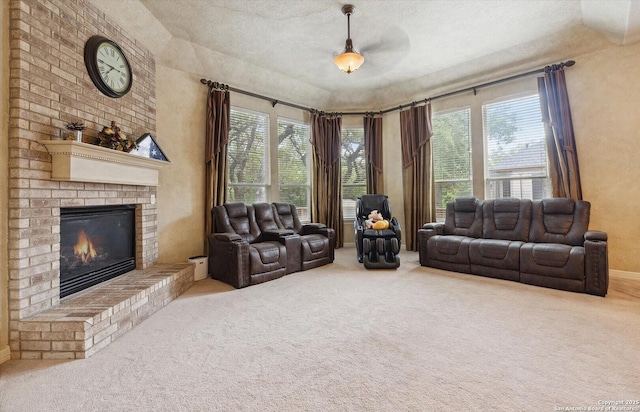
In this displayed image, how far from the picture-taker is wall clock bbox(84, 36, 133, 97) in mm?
2670

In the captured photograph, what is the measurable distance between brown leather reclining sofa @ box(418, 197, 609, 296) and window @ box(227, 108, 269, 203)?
286 cm

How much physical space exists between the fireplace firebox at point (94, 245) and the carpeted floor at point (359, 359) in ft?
2.35

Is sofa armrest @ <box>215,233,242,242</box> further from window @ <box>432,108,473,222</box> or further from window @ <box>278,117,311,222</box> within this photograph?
window @ <box>432,108,473,222</box>

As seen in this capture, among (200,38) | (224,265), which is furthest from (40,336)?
(200,38)

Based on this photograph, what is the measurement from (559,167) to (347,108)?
3.73m

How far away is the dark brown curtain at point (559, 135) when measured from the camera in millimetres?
3824

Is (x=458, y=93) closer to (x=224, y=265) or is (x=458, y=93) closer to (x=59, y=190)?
(x=224, y=265)

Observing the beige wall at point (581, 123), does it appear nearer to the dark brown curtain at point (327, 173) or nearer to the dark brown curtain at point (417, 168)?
the dark brown curtain at point (417, 168)

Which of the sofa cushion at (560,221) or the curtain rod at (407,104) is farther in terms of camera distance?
the curtain rod at (407,104)

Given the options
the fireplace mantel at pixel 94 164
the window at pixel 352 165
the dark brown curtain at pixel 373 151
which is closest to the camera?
the fireplace mantel at pixel 94 164

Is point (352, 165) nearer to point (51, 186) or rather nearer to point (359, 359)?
point (359, 359)

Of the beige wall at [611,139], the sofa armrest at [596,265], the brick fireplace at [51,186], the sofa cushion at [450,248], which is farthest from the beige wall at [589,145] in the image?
the sofa cushion at [450,248]

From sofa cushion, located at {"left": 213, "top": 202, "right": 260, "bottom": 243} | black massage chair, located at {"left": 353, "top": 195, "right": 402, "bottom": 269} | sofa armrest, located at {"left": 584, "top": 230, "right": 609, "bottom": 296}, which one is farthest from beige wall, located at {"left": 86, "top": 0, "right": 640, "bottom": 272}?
black massage chair, located at {"left": 353, "top": 195, "right": 402, "bottom": 269}

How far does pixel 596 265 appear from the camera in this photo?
2.93 m
